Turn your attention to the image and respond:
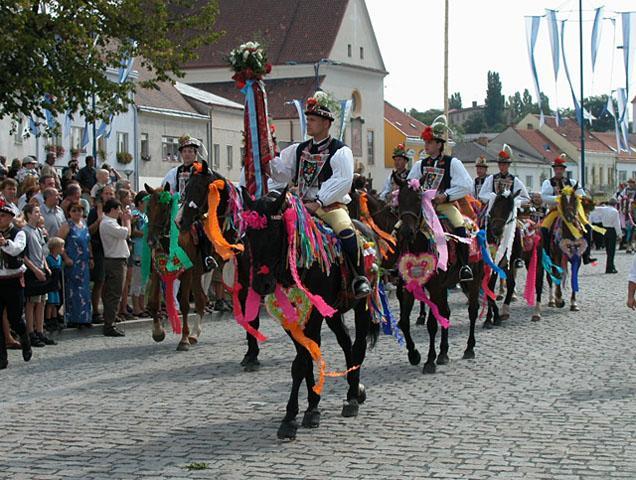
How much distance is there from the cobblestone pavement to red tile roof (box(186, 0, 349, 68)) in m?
70.0

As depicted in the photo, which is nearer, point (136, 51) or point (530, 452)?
point (530, 452)

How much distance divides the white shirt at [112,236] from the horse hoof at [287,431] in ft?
29.4

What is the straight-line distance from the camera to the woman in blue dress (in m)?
16.9

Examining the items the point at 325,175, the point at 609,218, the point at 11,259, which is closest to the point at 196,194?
the point at 11,259

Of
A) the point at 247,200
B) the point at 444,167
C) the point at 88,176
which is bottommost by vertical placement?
the point at 247,200

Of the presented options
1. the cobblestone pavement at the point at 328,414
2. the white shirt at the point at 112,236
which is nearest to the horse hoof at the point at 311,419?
the cobblestone pavement at the point at 328,414

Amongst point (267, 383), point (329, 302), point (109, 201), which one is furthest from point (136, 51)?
point (329, 302)

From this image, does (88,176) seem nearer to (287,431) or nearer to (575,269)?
(575,269)

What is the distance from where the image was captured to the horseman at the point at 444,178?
→ 13797 mm

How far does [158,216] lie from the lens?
14969 mm

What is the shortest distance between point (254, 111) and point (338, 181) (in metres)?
2.33

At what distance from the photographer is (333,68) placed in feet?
278

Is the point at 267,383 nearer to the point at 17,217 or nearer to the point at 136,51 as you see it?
the point at 17,217

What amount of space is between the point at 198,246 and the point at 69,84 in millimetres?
10047
